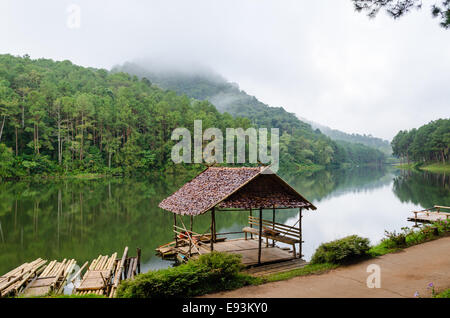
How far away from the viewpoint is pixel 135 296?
6562 millimetres

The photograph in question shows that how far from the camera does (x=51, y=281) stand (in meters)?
9.64

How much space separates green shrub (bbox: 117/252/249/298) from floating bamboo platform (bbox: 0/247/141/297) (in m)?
2.30

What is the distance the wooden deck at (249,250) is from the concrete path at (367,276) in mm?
2788

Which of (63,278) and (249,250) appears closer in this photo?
(63,278)

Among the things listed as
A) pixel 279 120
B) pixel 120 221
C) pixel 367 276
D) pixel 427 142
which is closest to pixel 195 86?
pixel 279 120

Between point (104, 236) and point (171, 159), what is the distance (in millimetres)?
42215

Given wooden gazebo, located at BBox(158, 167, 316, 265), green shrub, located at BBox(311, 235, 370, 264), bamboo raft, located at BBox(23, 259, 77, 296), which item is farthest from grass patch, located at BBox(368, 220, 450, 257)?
bamboo raft, located at BBox(23, 259, 77, 296)

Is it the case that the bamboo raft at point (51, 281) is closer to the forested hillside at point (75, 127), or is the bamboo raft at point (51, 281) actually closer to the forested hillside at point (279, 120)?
the forested hillside at point (75, 127)

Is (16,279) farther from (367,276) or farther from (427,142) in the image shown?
(427,142)

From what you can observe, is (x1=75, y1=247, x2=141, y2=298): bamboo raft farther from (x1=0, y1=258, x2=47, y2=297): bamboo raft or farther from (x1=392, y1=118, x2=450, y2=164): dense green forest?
(x1=392, y1=118, x2=450, y2=164): dense green forest

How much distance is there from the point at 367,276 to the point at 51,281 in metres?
9.54

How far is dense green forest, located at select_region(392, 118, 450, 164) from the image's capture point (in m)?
64.5
